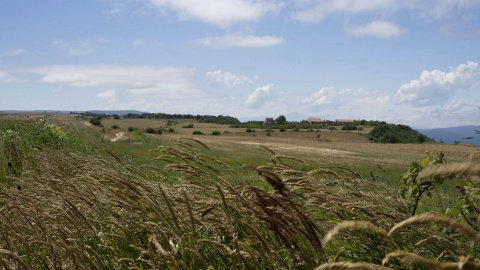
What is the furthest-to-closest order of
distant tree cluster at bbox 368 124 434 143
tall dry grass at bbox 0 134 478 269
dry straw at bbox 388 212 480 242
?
distant tree cluster at bbox 368 124 434 143 < tall dry grass at bbox 0 134 478 269 < dry straw at bbox 388 212 480 242

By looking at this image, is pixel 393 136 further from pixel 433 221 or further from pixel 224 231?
pixel 433 221

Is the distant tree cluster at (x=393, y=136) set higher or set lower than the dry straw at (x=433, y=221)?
lower

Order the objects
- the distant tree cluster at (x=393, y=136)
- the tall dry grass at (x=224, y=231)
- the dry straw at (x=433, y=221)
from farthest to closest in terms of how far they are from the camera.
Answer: the distant tree cluster at (x=393, y=136) < the tall dry grass at (x=224, y=231) < the dry straw at (x=433, y=221)

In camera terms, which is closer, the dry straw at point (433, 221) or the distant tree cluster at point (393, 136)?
the dry straw at point (433, 221)

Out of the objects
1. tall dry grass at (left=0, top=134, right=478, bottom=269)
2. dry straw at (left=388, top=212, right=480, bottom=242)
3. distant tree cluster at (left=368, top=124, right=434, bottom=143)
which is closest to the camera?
dry straw at (left=388, top=212, right=480, bottom=242)

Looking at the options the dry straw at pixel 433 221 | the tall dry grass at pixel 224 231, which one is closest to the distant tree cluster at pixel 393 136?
the tall dry grass at pixel 224 231

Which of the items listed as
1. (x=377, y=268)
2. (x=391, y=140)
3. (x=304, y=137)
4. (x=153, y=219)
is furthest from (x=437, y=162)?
(x=391, y=140)

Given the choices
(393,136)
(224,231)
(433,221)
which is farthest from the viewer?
(393,136)

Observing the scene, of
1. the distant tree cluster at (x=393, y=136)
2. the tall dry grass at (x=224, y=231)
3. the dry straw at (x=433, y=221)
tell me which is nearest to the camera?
the dry straw at (x=433, y=221)

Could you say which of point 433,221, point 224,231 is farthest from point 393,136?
point 433,221

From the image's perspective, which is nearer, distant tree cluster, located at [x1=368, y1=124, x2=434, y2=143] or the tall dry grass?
the tall dry grass

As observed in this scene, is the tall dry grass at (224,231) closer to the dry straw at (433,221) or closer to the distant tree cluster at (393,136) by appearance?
the dry straw at (433,221)

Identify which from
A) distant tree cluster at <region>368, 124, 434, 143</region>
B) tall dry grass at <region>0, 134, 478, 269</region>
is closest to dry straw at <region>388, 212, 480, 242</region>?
tall dry grass at <region>0, 134, 478, 269</region>

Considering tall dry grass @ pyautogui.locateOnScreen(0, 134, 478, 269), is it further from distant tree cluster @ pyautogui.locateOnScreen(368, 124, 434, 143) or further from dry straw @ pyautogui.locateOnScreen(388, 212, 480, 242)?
distant tree cluster @ pyautogui.locateOnScreen(368, 124, 434, 143)
